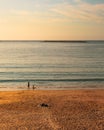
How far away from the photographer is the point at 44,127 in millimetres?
18656

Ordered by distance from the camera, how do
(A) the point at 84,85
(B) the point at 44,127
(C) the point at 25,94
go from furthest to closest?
(A) the point at 84,85, (C) the point at 25,94, (B) the point at 44,127

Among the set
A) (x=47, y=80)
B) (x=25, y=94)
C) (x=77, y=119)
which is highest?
(x=77, y=119)

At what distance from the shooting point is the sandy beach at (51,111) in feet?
62.3

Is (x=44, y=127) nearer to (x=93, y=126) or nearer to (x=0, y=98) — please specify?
(x=93, y=126)

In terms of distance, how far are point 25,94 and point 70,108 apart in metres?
7.93

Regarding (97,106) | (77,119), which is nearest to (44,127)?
(77,119)

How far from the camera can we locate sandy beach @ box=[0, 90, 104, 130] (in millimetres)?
18998

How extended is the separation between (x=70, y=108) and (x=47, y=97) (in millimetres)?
5314

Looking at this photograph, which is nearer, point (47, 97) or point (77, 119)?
point (77, 119)

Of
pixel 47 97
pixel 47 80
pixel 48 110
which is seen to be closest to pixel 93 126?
pixel 48 110

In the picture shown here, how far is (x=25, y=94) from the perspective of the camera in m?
30.5

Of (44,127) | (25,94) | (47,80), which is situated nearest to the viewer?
(44,127)

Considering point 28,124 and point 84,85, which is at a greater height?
point 28,124

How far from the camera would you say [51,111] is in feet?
74.2
